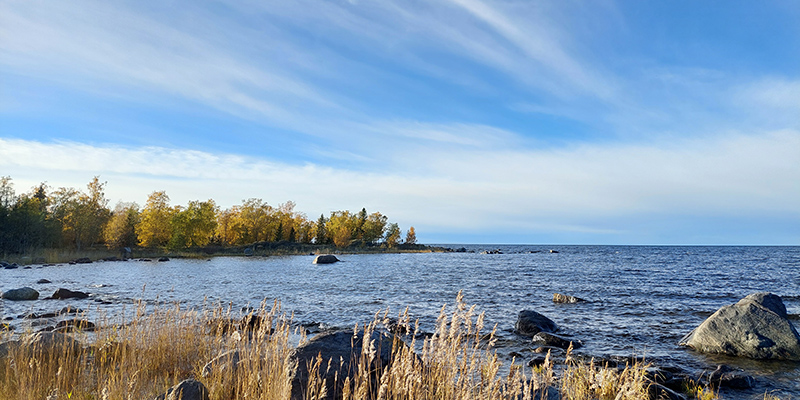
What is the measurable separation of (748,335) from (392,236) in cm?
12730

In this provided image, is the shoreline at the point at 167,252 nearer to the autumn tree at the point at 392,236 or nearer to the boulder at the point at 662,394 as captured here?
the autumn tree at the point at 392,236

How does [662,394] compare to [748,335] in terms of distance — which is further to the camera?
[748,335]

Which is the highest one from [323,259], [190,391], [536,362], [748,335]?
[190,391]

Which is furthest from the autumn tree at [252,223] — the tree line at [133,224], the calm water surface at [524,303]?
the calm water surface at [524,303]

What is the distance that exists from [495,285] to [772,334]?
20.5m

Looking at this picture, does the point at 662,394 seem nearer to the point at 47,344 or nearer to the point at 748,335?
the point at 748,335

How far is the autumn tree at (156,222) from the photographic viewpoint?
74.7m

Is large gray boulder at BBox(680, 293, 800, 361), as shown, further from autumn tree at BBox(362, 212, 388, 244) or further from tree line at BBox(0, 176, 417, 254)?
autumn tree at BBox(362, 212, 388, 244)

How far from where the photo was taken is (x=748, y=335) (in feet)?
40.0

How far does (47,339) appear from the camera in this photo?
7.50 metres

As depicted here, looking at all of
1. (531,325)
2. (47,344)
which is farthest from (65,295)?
(531,325)

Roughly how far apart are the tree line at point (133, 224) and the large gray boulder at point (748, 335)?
70.9m

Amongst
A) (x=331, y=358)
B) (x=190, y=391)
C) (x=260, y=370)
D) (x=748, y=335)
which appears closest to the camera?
(x=190, y=391)

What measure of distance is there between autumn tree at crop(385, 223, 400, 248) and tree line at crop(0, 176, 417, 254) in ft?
52.4
